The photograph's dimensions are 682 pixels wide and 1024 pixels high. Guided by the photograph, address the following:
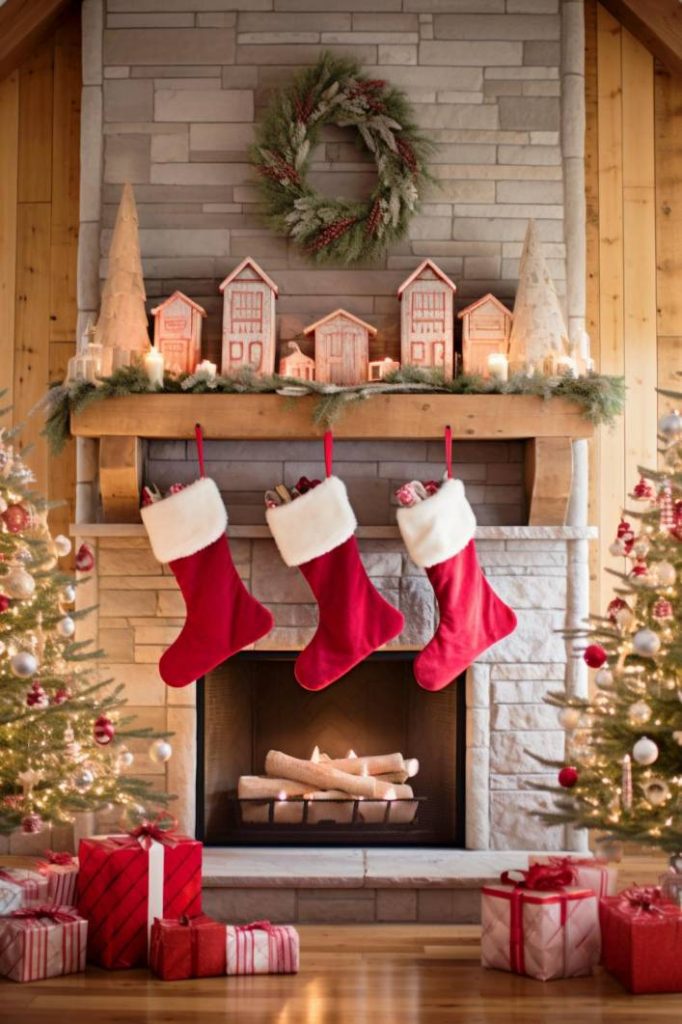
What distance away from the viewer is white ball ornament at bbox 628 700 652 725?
3312 mm

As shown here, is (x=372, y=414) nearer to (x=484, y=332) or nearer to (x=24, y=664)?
(x=484, y=332)

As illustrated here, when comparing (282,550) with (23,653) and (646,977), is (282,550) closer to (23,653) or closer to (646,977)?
(23,653)

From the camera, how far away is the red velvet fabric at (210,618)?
3.99 m

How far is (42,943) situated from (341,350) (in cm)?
200

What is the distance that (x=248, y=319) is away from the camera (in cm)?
420

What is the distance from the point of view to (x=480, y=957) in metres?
3.44

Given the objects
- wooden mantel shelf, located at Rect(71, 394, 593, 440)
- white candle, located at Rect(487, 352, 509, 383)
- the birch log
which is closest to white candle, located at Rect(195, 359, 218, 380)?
wooden mantel shelf, located at Rect(71, 394, 593, 440)

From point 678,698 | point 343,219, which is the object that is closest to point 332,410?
point 343,219

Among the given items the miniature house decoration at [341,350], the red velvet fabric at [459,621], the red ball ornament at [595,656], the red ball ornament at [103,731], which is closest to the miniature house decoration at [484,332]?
the miniature house decoration at [341,350]

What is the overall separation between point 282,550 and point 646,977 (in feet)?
5.30

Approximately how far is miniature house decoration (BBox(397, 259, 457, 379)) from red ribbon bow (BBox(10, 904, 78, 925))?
1960 mm

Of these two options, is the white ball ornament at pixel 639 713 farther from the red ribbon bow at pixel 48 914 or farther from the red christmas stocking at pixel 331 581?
the red ribbon bow at pixel 48 914

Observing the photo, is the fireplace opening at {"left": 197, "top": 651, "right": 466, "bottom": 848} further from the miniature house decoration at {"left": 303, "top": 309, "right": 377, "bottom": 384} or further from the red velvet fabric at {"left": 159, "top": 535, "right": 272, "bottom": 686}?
the miniature house decoration at {"left": 303, "top": 309, "right": 377, "bottom": 384}

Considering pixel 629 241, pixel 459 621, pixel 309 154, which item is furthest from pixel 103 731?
pixel 629 241
